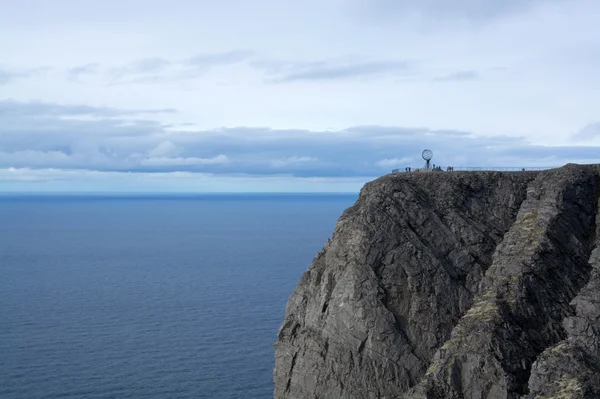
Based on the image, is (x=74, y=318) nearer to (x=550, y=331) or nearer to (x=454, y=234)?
(x=454, y=234)

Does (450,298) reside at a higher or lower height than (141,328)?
higher

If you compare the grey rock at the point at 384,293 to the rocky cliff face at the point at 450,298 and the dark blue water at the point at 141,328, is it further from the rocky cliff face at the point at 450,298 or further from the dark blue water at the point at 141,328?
the dark blue water at the point at 141,328

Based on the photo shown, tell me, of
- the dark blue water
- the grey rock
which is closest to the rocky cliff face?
the grey rock

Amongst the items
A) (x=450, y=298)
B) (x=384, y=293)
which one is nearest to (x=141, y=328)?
(x=384, y=293)

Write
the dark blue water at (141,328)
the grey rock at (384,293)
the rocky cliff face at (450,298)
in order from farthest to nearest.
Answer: the dark blue water at (141,328)
the grey rock at (384,293)
the rocky cliff face at (450,298)

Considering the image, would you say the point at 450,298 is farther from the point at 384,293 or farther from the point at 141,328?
the point at 141,328

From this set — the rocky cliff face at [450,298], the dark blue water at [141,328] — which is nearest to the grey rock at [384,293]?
the rocky cliff face at [450,298]

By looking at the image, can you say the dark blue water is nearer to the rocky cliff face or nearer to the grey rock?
the grey rock

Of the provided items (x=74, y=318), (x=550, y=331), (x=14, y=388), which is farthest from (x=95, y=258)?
(x=550, y=331)
